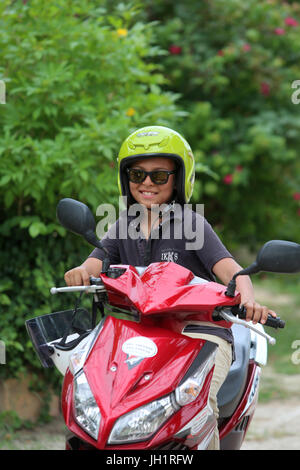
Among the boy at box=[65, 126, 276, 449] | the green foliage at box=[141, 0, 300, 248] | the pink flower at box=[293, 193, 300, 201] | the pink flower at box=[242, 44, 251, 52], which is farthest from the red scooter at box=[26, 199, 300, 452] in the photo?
the pink flower at box=[293, 193, 300, 201]

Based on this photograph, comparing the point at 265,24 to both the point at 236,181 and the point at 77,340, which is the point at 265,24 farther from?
the point at 77,340

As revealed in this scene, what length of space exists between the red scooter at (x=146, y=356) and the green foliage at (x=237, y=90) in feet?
16.1

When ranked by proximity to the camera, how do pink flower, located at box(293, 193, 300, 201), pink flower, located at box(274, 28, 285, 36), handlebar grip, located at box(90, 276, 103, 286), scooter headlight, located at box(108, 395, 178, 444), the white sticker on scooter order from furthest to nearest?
pink flower, located at box(293, 193, 300, 201), pink flower, located at box(274, 28, 285, 36), handlebar grip, located at box(90, 276, 103, 286), the white sticker on scooter, scooter headlight, located at box(108, 395, 178, 444)

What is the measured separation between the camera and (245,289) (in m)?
→ 2.86

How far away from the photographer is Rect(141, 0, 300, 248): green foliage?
767 centimetres

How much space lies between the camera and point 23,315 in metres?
4.68

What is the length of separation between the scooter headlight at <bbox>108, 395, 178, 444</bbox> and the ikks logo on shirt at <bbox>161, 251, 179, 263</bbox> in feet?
2.86

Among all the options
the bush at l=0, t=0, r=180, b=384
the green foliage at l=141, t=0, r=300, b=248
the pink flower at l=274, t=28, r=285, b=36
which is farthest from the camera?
the pink flower at l=274, t=28, r=285, b=36

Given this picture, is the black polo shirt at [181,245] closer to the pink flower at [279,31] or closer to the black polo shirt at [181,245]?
the black polo shirt at [181,245]

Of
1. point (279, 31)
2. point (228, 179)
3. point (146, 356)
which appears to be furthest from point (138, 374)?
point (279, 31)

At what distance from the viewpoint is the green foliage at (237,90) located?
25.2ft

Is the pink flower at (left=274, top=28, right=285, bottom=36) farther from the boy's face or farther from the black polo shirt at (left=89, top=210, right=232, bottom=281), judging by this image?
the black polo shirt at (left=89, top=210, right=232, bottom=281)

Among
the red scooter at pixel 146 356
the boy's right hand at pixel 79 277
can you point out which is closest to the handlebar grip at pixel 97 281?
the red scooter at pixel 146 356
